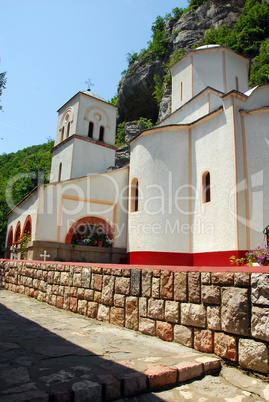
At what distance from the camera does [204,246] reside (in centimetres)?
951

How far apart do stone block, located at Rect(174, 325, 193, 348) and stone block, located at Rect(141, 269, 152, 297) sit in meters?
0.57

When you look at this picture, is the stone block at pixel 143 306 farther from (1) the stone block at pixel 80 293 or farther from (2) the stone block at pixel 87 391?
(2) the stone block at pixel 87 391

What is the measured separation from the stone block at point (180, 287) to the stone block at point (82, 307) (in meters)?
2.04

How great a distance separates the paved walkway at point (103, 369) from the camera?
6.91 ft

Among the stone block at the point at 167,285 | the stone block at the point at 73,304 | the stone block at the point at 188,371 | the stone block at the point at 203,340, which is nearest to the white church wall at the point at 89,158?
the stone block at the point at 73,304

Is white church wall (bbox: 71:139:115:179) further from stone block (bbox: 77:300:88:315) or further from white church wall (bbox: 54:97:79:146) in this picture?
stone block (bbox: 77:300:88:315)

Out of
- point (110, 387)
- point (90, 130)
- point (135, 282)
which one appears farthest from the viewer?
point (90, 130)

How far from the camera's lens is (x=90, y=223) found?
12.5 metres

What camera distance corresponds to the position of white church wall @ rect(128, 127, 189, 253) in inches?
405

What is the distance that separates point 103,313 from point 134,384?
2.25 metres

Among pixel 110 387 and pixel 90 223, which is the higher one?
pixel 90 223

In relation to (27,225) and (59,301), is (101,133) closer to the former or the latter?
(27,225)

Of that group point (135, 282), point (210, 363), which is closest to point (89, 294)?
point (135, 282)

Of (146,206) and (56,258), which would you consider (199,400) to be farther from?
(56,258)
